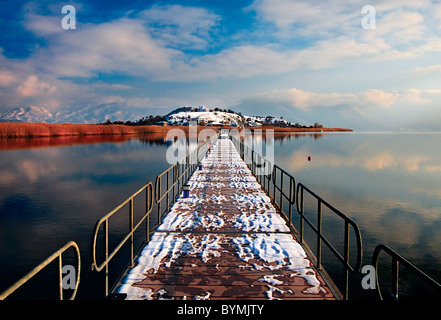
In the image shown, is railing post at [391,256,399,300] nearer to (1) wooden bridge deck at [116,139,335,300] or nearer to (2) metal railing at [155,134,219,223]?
(1) wooden bridge deck at [116,139,335,300]

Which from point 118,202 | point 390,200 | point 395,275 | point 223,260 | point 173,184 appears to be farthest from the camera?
point 390,200

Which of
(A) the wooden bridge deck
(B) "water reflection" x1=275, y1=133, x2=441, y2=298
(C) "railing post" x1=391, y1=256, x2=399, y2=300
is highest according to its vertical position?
(C) "railing post" x1=391, y1=256, x2=399, y2=300

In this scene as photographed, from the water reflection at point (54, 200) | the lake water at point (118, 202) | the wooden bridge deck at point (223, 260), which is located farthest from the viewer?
the water reflection at point (54, 200)

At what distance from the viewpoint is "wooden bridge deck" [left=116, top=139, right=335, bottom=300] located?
4070mm

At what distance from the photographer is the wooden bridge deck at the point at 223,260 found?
4070 millimetres

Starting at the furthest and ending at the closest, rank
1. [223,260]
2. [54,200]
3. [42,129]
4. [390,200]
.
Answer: [42,129], [390,200], [54,200], [223,260]

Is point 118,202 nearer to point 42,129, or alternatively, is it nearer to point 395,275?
point 395,275

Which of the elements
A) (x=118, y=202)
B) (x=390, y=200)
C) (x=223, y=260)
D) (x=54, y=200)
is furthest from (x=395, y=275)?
(x=54, y=200)

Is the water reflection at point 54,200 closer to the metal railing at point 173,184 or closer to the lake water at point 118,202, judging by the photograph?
the lake water at point 118,202

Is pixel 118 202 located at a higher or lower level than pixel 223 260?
lower

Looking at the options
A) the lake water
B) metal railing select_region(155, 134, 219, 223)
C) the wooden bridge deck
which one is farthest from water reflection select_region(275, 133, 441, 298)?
metal railing select_region(155, 134, 219, 223)

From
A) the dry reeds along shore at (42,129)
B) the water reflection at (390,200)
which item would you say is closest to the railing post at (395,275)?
the water reflection at (390,200)

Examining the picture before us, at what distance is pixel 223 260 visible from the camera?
5.05 m
